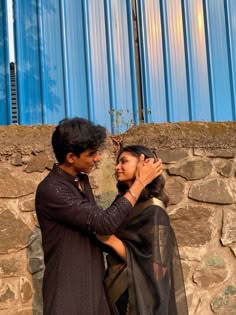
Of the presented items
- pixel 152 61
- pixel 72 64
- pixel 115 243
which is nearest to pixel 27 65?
pixel 72 64

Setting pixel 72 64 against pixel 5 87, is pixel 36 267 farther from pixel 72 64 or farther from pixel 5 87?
pixel 72 64

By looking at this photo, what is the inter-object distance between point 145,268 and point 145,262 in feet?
0.09

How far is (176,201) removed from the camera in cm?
346

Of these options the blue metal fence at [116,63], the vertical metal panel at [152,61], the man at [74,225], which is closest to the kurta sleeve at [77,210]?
the man at [74,225]

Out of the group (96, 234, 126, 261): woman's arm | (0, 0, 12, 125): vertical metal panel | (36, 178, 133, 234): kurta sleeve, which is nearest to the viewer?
(36, 178, 133, 234): kurta sleeve

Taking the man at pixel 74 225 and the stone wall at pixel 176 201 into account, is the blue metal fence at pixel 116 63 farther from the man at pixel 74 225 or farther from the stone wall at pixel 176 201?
the man at pixel 74 225

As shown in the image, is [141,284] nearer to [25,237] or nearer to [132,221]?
[132,221]

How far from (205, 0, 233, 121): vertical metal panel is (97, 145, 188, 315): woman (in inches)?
91.8

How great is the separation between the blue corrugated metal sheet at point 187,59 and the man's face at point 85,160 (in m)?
2.18

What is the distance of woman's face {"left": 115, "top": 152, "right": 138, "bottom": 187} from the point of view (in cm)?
228

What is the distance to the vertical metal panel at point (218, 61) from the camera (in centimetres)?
442

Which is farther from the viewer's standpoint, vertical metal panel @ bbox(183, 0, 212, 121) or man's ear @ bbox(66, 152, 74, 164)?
vertical metal panel @ bbox(183, 0, 212, 121)

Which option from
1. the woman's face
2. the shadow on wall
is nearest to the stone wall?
the shadow on wall

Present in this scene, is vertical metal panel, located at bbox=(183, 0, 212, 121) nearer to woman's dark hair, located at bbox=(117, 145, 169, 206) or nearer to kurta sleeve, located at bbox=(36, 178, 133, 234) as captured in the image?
woman's dark hair, located at bbox=(117, 145, 169, 206)
